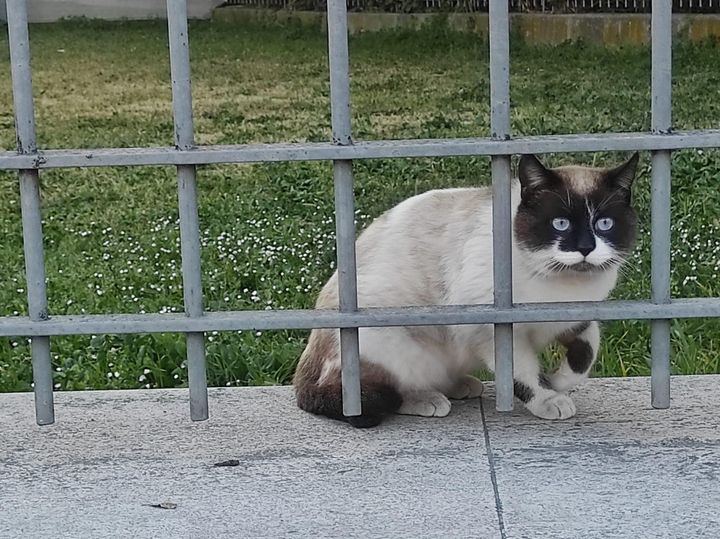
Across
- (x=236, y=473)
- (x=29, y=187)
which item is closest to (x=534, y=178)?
(x=236, y=473)

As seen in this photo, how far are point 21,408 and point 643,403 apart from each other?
1.59 m

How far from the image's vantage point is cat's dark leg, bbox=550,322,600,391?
10.1ft

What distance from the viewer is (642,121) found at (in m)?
7.06

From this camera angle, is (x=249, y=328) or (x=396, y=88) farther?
(x=396, y=88)

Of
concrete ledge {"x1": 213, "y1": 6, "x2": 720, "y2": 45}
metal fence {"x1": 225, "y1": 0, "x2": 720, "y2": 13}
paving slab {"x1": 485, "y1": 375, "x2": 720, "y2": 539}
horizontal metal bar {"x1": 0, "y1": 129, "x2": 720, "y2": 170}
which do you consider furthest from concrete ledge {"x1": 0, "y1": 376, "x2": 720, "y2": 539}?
concrete ledge {"x1": 213, "y1": 6, "x2": 720, "y2": 45}

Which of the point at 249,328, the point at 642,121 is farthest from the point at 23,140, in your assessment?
the point at 642,121

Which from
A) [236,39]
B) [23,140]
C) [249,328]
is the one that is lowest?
[249,328]

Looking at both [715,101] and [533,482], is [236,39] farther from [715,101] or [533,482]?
[533,482]

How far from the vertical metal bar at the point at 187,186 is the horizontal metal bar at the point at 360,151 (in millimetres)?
53

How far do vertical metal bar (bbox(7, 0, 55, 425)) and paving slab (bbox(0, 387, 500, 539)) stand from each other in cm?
22

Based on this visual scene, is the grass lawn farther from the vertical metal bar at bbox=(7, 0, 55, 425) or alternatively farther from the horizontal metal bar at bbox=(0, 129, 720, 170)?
the horizontal metal bar at bbox=(0, 129, 720, 170)

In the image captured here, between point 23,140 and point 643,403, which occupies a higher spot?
point 23,140

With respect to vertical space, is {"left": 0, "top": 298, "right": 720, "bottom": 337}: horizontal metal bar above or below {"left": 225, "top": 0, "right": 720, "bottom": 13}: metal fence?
below

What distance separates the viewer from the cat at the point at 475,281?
296 cm
